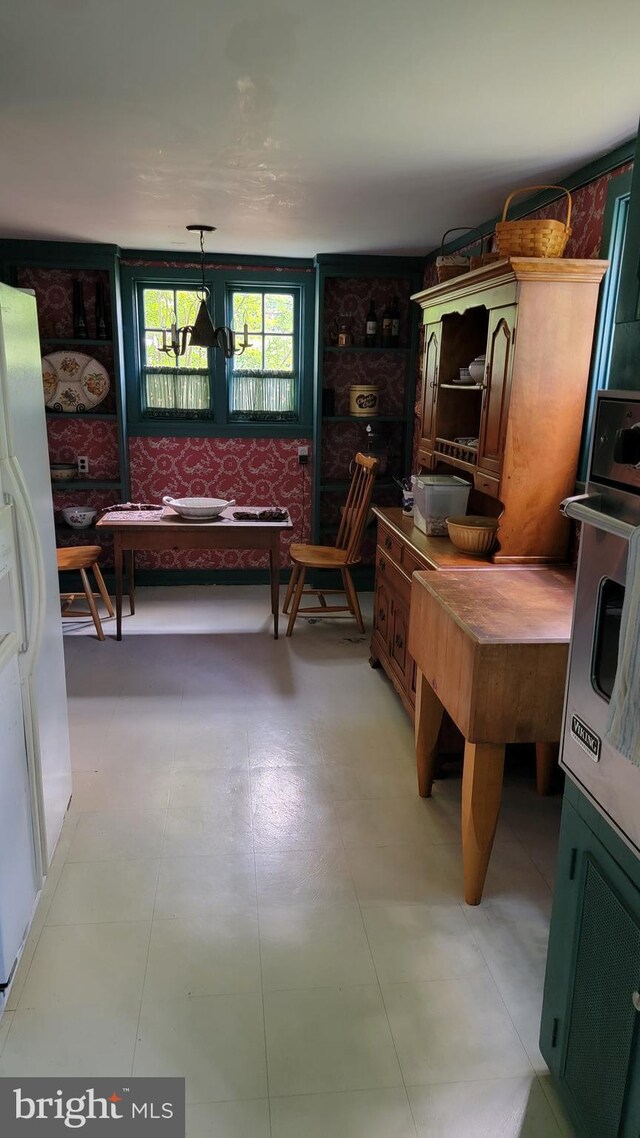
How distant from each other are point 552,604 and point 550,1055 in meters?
1.32

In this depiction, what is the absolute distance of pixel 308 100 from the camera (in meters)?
2.27

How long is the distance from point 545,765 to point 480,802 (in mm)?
831

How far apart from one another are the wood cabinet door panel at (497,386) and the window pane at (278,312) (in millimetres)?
2800

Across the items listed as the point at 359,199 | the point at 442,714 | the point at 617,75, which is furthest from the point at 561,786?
the point at 359,199

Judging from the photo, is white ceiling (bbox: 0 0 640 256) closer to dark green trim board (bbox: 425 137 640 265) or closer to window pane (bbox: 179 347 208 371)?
dark green trim board (bbox: 425 137 640 265)

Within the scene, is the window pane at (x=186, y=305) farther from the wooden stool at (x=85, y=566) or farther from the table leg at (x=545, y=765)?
the table leg at (x=545, y=765)

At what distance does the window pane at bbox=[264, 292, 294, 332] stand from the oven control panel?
179 inches

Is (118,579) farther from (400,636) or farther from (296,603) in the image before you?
(400,636)

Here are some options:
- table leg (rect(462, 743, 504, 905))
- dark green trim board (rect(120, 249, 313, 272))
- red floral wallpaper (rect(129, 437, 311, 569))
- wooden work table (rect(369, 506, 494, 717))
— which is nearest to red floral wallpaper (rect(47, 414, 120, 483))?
red floral wallpaper (rect(129, 437, 311, 569))

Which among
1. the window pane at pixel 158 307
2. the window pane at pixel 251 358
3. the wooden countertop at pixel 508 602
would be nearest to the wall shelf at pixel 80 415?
the window pane at pixel 158 307

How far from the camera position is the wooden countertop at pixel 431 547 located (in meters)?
3.04

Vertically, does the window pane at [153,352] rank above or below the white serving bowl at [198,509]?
above

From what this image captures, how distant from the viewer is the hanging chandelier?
4.41 meters

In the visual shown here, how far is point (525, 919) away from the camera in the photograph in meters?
2.28
